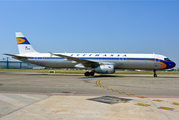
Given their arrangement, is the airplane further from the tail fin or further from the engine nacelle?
the tail fin

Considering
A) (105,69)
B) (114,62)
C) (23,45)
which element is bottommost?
(105,69)

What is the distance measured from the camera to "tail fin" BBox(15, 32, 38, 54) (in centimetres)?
2781

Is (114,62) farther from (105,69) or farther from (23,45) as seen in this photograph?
(23,45)

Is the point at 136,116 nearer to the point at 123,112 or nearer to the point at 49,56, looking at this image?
the point at 123,112

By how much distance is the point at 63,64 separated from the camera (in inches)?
1032

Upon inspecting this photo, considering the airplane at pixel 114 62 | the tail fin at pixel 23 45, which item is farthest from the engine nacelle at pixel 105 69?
the tail fin at pixel 23 45

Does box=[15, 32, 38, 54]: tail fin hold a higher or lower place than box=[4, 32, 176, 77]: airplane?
higher

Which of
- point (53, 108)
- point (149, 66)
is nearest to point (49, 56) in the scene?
point (149, 66)

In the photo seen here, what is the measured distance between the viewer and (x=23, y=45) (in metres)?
27.9

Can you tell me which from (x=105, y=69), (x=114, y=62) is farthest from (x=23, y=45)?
(x=114, y=62)

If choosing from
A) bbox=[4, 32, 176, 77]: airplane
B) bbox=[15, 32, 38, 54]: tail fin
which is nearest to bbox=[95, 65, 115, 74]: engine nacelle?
bbox=[4, 32, 176, 77]: airplane

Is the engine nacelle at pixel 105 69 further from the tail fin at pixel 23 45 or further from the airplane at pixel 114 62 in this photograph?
the tail fin at pixel 23 45

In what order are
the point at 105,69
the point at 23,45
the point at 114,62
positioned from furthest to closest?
the point at 23,45, the point at 114,62, the point at 105,69

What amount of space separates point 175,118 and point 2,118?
5.05m
